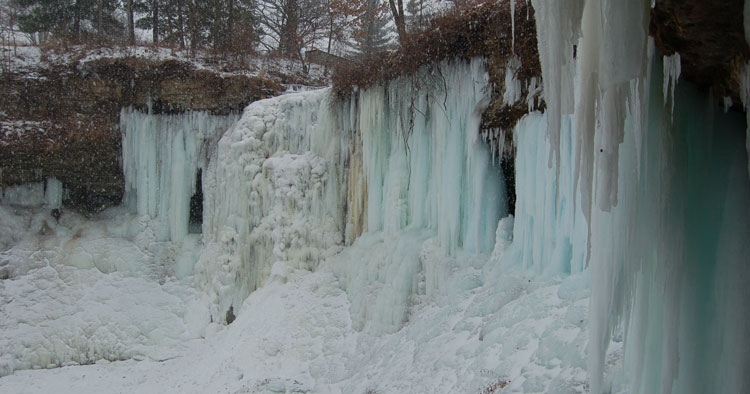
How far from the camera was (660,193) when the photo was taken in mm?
2322

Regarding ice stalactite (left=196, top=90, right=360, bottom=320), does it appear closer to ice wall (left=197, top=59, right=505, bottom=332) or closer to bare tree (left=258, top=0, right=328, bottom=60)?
ice wall (left=197, top=59, right=505, bottom=332)

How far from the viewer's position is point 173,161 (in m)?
13.1

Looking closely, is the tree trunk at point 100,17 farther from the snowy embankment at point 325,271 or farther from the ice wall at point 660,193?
the ice wall at point 660,193

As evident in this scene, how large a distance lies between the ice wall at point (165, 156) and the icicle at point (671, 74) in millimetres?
12062

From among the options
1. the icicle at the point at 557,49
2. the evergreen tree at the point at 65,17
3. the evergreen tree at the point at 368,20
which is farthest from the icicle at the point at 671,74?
the evergreen tree at the point at 65,17

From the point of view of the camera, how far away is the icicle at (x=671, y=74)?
7.02 ft

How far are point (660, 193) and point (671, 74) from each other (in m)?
0.49

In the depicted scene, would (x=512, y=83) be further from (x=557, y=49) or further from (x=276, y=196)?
(x=276, y=196)

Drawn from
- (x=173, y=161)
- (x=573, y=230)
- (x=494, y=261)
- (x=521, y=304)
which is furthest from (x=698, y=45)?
(x=173, y=161)

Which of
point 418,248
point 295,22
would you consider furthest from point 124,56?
point 418,248

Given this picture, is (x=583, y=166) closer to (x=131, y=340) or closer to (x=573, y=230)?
(x=573, y=230)

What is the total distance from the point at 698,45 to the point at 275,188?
903 centimetres

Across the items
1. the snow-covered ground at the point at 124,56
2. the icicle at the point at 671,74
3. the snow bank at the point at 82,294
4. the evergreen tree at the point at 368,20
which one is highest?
the evergreen tree at the point at 368,20

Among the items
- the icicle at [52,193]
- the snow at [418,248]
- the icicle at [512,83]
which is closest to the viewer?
the snow at [418,248]
